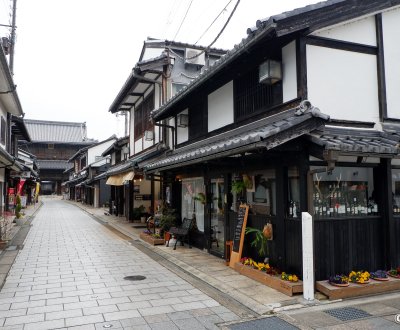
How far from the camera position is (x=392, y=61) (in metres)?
8.63

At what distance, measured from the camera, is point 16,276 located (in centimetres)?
916

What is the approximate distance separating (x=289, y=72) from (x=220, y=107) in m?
3.84

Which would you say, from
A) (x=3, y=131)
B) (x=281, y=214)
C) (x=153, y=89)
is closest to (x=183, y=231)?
(x=281, y=214)

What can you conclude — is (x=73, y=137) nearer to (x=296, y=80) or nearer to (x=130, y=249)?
(x=130, y=249)

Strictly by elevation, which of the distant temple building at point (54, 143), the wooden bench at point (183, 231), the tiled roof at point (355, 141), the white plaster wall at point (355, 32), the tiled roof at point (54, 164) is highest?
the distant temple building at point (54, 143)

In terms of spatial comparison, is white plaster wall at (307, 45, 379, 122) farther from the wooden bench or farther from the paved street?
the wooden bench

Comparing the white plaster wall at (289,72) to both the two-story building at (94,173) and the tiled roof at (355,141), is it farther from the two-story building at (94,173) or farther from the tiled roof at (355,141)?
the two-story building at (94,173)

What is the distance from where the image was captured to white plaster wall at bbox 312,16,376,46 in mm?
7938

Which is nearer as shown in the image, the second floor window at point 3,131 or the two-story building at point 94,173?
the second floor window at point 3,131

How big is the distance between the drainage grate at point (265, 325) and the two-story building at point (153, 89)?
9.83 meters

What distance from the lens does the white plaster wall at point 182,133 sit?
579 inches

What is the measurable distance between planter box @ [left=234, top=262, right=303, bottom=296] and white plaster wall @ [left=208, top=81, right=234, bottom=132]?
440cm

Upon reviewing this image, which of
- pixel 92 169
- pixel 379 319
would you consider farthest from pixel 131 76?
pixel 92 169

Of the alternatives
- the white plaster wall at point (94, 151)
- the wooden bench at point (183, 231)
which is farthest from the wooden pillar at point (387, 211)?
the white plaster wall at point (94, 151)
